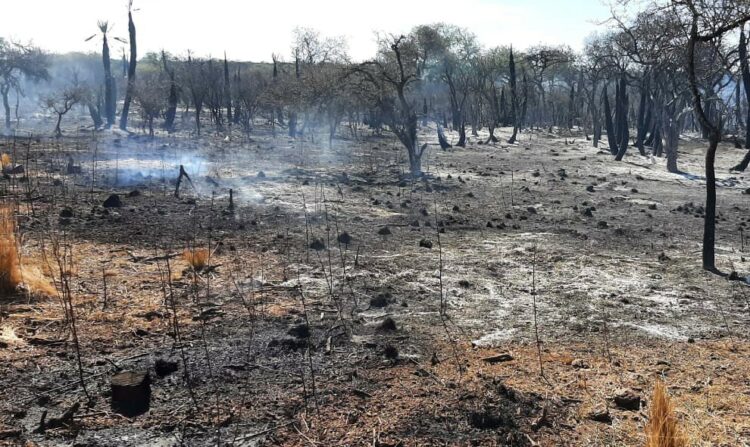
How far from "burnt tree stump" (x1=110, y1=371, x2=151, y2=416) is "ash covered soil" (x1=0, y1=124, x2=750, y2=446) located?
0.08 meters

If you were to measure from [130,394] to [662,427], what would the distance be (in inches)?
136

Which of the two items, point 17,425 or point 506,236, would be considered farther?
point 506,236

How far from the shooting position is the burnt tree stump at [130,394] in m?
4.19

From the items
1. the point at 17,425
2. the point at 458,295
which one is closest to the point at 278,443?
the point at 17,425

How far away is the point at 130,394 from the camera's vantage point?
4.23 meters

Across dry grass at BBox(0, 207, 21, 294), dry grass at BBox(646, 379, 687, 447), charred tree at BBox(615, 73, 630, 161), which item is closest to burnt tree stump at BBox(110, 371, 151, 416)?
dry grass at BBox(0, 207, 21, 294)

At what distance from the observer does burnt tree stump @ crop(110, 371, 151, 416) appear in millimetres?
4188

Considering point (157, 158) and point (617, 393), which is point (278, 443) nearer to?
point (617, 393)

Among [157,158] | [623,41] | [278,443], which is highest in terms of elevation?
[623,41]

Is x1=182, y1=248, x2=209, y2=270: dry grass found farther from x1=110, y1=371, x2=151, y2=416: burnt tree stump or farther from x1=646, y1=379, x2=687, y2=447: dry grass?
x1=646, y1=379, x2=687, y2=447: dry grass

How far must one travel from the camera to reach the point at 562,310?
6785 millimetres

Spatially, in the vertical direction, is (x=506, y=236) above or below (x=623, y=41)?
below

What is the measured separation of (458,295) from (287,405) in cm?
340

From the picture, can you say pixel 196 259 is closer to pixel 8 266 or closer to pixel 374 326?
pixel 8 266
